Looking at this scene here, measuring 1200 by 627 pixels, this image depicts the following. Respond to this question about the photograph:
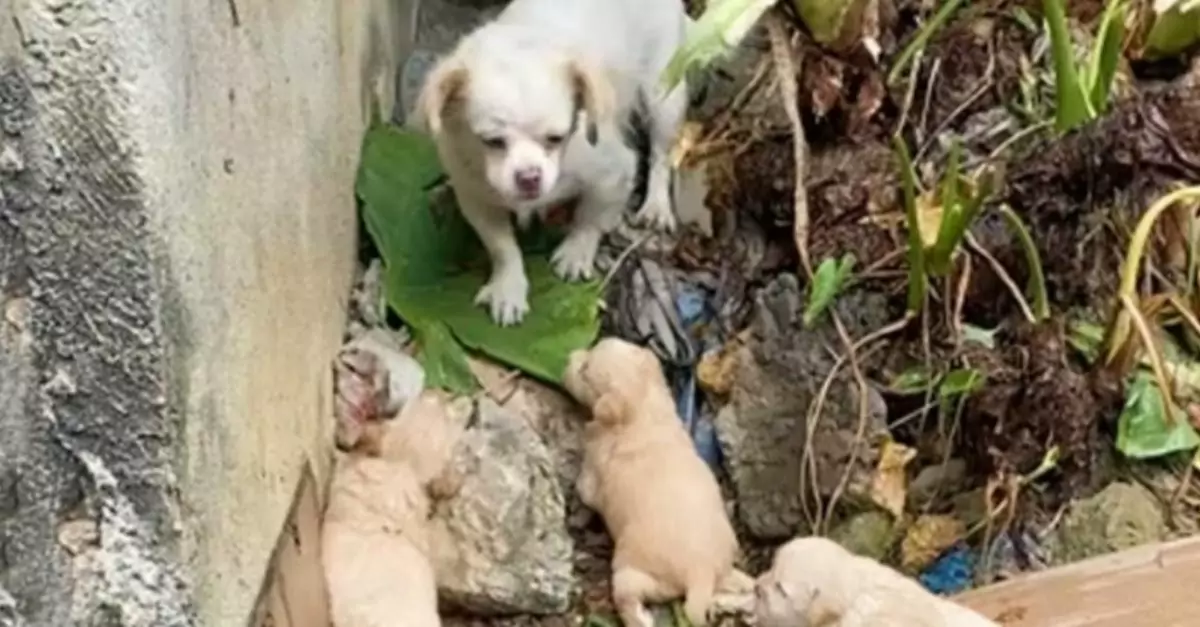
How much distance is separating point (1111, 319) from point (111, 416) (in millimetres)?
1257

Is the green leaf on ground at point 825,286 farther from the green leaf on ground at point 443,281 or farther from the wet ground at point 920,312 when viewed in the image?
the green leaf on ground at point 443,281

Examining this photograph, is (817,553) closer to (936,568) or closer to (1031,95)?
(936,568)

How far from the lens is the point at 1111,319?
236 centimetres

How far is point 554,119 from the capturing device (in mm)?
2475

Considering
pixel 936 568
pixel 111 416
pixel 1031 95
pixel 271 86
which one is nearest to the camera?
pixel 111 416

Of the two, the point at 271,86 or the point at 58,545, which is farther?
the point at 271,86

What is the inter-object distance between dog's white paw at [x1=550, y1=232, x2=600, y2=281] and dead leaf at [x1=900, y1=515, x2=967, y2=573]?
2.00ft

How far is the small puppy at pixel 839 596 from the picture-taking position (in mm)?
1963

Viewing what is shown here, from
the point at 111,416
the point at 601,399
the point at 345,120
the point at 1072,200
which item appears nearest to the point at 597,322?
the point at 601,399

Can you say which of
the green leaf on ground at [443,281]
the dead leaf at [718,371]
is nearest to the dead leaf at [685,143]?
the green leaf on ground at [443,281]

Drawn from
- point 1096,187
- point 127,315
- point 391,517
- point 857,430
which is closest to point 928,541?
point 857,430

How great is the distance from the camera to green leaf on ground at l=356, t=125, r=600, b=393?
260 cm

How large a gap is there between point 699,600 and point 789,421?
321 millimetres

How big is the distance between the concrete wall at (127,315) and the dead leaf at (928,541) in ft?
2.73
